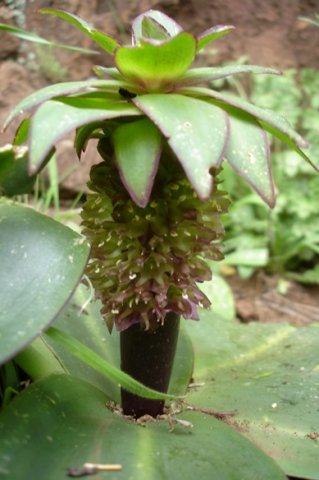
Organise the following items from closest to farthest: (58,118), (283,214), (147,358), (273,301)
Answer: (58,118) → (147,358) → (273,301) → (283,214)

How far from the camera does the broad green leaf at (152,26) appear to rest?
0.76m

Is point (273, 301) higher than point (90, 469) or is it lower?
lower

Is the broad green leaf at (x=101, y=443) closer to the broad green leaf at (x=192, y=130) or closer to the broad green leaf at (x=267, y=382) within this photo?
the broad green leaf at (x=267, y=382)

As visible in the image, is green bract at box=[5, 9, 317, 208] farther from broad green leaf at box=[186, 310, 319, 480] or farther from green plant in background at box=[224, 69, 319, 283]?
green plant in background at box=[224, 69, 319, 283]

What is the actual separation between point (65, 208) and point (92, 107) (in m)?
1.50

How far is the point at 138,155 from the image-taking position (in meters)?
0.66

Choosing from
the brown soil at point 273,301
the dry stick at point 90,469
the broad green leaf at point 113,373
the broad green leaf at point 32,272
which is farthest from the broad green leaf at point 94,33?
the brown soil at point 273,301

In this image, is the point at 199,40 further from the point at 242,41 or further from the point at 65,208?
the point at 242,41

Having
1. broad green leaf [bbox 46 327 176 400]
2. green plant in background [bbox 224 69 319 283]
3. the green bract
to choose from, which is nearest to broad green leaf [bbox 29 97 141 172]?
the green bract

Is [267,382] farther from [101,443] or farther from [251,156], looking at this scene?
[251,156]

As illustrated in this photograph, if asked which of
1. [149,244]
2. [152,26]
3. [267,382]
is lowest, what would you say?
[267,382]

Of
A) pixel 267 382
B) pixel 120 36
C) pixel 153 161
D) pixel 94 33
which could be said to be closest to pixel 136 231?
pixel 153 161

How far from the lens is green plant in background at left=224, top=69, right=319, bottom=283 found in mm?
2414

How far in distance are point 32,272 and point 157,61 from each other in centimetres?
25
